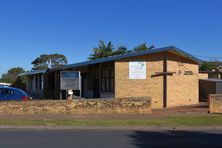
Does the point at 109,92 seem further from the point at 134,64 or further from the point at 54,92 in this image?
the point at 54,92

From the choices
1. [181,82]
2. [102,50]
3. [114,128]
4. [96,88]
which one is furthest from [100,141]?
[102,50]

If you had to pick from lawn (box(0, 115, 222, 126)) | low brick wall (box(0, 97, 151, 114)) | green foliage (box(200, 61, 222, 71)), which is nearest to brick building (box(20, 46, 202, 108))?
low brick wall (box(0, 97, 151, 114))

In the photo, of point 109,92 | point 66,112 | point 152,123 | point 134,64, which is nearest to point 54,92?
point 109,92

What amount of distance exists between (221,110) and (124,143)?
14.3m

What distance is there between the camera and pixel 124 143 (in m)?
12.2

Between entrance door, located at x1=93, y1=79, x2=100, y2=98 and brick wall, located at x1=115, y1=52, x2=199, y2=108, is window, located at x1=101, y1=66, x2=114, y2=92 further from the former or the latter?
brick wall, located at x1=115, y1=52, x2=199, y2=108

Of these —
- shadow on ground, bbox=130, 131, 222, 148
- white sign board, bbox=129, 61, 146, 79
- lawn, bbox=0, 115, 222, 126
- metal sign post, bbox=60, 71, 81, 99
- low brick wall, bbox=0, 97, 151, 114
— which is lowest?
shadow on ground, bbox=130, 131, 222, 148

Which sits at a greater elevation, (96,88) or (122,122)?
(96,88)

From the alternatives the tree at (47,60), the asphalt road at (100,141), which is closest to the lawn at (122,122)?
the asphalt road at (100,141)

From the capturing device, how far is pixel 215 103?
24906 millimetres

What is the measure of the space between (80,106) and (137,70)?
669cm

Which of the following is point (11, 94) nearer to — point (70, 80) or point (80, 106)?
point (70, 80)

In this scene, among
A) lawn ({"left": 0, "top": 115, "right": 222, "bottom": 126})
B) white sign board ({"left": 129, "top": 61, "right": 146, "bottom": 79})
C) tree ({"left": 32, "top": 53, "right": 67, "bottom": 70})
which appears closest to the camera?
lawn ({"left": 0, "top": 115, "right": 222, "bottom": 126})

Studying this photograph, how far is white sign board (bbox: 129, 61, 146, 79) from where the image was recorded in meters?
28.3
